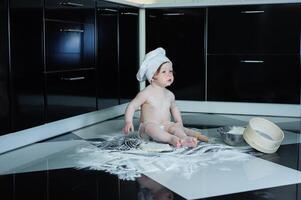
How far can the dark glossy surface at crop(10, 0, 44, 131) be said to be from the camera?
223 centimetres

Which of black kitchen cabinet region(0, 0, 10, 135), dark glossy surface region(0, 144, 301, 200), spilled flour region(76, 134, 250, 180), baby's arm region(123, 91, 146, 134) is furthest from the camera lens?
baby's arm region(123, 91, 146, 134)

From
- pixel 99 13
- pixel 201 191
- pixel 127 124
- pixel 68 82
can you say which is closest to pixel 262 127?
pixel 127 124

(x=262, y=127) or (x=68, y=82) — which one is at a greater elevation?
(x=68, y=82)

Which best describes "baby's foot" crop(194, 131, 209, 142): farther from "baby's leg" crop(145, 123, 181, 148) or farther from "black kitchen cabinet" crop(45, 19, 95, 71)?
"black kitchen cabinet" crop(45, 19, 95, 71)

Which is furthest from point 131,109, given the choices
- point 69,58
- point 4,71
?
point 4,71

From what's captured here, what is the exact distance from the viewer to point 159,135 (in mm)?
2398

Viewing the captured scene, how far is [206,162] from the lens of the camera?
207 centimetres

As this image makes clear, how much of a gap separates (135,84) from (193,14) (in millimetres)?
730

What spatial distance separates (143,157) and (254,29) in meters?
1.74

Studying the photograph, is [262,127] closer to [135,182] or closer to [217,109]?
[135,182]

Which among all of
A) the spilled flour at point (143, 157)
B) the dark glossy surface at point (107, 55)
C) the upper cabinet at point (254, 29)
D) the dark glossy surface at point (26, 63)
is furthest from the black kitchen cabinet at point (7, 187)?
the upper cabinet at point (254, 29)

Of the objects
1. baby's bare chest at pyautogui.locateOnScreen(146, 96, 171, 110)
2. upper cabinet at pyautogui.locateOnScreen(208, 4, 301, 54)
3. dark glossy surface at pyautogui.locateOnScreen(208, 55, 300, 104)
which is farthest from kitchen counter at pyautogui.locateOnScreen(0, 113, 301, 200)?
upper cabinet at pyautogui.locateOnScreen(208, 4, 301, 54)

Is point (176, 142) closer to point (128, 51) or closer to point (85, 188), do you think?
point (85, 188)

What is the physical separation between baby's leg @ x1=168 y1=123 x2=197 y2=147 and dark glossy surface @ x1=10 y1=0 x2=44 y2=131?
2.39 ft
